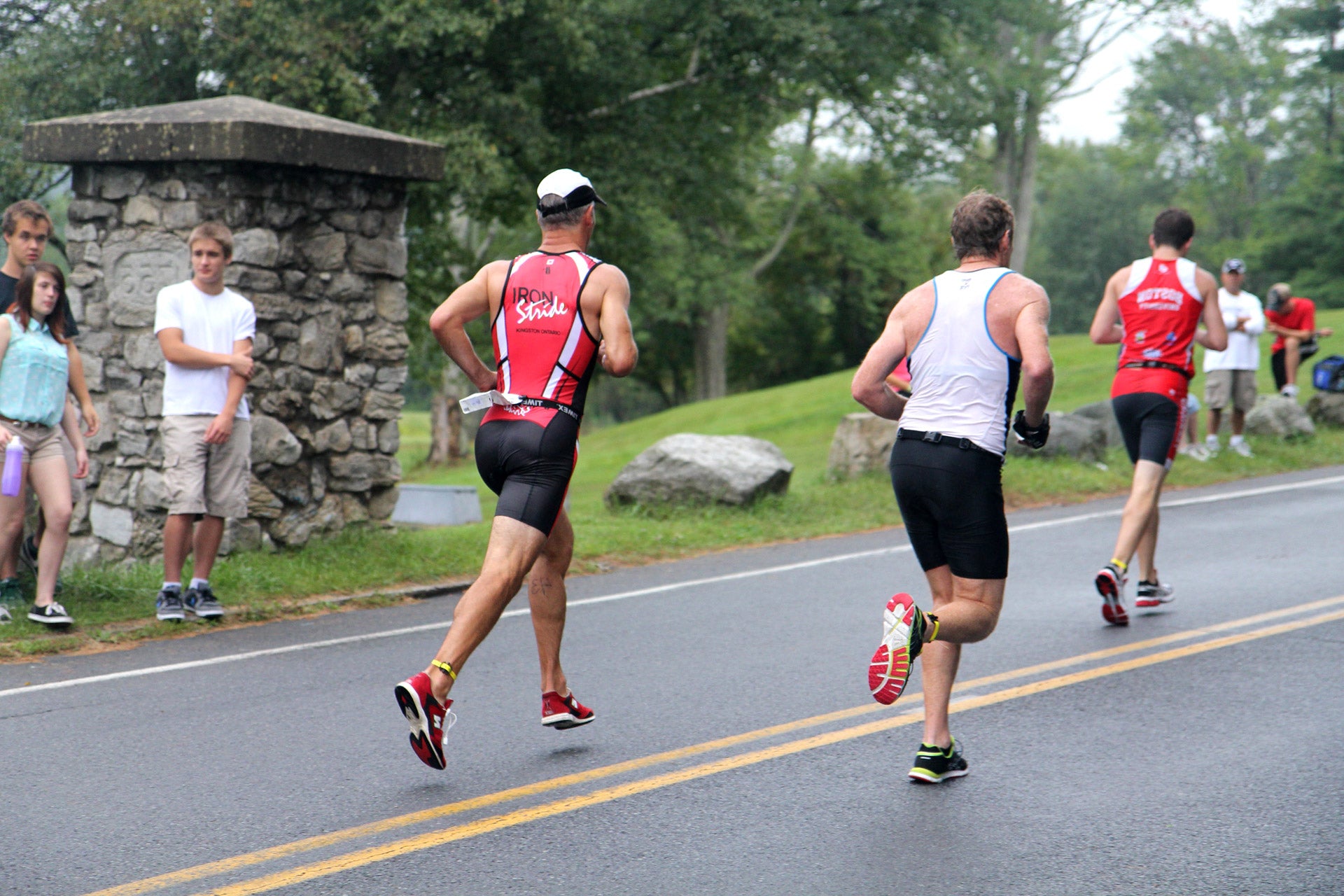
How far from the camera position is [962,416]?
15.4 ft

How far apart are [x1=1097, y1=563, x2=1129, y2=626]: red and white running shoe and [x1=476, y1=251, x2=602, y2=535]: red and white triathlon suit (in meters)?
3.47

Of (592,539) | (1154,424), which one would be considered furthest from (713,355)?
(1154,424)

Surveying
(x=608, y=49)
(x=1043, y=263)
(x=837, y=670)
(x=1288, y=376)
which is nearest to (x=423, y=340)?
(x=608, y=49)

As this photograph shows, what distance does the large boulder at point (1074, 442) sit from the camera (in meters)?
15.2

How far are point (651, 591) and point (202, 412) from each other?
3009mm

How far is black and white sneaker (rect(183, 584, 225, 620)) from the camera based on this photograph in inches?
301

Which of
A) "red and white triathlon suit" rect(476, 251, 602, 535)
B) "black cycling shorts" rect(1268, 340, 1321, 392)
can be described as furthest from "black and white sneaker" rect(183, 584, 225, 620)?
"black cycling shorts" rect(1268, 340, 1321, 392)

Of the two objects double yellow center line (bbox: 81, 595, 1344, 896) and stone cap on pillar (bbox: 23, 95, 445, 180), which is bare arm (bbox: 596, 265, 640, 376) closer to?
double yellow center line (bbox: 81, 595, 1344, 896)

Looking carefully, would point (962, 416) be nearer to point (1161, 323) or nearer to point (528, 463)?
point (528, 463)

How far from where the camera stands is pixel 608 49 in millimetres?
19750

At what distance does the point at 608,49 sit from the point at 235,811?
55.2ft

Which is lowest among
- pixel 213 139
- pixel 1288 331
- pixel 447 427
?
pixel 447 427

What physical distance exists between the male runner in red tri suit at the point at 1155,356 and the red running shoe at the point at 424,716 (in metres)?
4.24

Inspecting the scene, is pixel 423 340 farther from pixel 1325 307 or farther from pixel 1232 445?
pixel 1325 307
